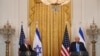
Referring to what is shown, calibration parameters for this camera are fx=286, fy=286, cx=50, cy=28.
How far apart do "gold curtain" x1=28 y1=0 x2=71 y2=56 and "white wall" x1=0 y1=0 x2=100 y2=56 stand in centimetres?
25

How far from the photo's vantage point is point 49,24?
38.4 feet

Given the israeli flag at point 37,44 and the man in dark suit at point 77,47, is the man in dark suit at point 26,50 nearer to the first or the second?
the israeli flag at point 37,44

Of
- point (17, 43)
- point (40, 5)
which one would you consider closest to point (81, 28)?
point (40, 5)

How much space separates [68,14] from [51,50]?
5.34ft

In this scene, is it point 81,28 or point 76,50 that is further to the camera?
point 81,28

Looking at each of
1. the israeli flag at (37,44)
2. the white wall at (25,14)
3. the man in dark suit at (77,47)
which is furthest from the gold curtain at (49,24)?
the man in dark suit at (77,47)

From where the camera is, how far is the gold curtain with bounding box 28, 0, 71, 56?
11609 millimetres

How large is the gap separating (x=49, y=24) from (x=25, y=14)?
1.06 meters

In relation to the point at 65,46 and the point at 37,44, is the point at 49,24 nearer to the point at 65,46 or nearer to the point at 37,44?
the point at 37,44

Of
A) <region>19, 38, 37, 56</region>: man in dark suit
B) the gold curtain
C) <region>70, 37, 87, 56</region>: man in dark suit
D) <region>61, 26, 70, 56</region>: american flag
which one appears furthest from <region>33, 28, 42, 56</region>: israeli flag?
<region>70, 37, 87, 56</region>: man in dark suit

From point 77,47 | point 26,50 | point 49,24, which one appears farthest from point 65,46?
point 26,50

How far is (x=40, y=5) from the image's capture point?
1170 centimetres

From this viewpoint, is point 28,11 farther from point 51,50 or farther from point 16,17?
point 51,50

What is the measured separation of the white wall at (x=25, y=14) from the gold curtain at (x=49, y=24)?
25cm
